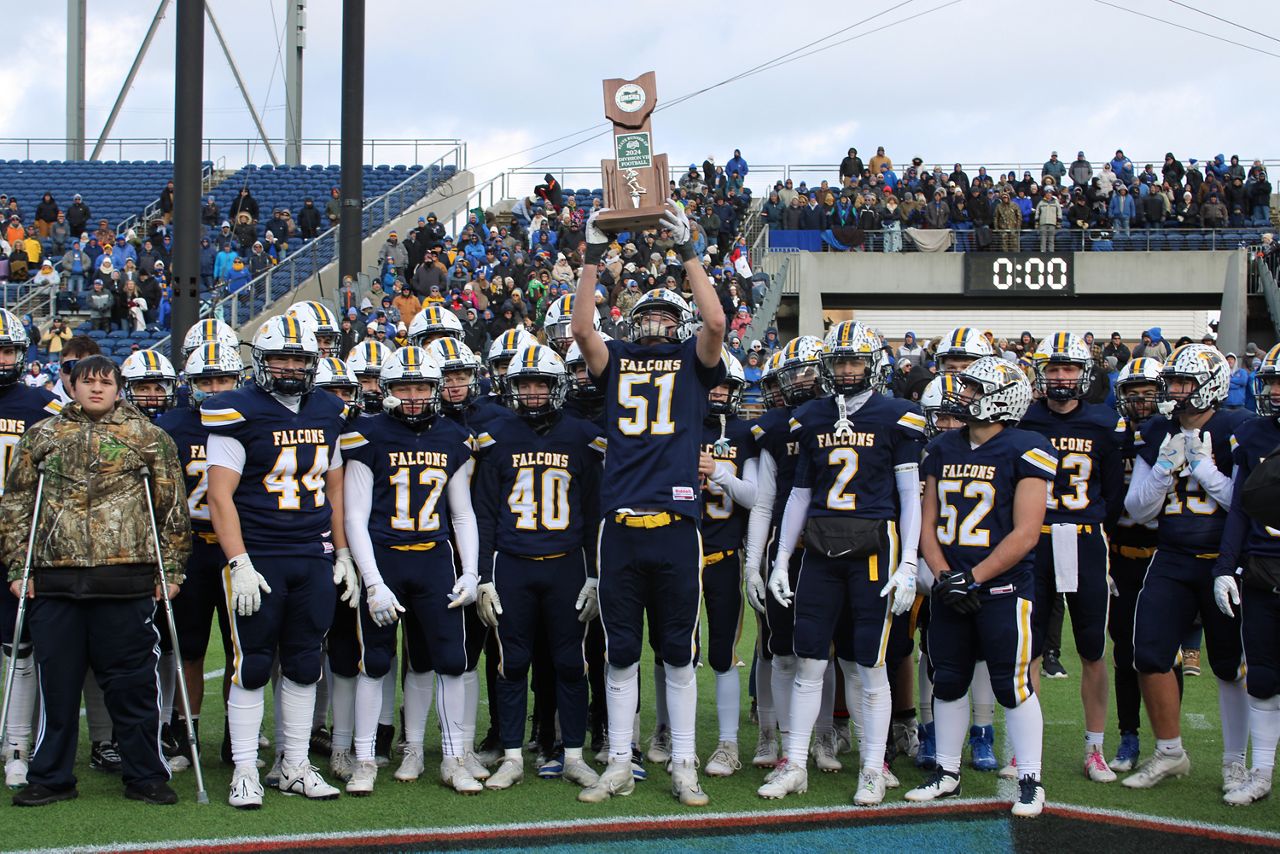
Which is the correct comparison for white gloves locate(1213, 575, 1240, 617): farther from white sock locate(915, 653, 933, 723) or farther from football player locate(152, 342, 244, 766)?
football player locate(152, 342, 244, 766)

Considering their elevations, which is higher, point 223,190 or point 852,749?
point 223,190

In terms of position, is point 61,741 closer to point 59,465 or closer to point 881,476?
point 59,465

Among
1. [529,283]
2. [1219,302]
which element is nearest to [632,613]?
[529,283]

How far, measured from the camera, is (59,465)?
5953mm

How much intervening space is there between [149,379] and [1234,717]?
5.63 meters

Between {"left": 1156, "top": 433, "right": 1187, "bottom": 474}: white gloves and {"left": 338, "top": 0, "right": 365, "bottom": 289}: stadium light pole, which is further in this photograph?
{"left": 338, "top": 0, "right": 365, "bottom": 289}: stadium light pole

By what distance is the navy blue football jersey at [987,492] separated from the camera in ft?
19.8

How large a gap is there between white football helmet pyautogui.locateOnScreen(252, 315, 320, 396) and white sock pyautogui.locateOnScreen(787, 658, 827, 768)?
260 centimetres

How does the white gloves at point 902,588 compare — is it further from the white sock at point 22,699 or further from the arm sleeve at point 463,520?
the white sock at point 22,699

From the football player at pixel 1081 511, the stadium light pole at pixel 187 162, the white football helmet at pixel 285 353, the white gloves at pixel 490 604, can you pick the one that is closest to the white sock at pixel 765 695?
the football player at pixel 1081 511

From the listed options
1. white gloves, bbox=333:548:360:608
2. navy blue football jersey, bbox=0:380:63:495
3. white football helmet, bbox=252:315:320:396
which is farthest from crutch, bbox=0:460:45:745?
white gloves, bbox=333:548:360:608

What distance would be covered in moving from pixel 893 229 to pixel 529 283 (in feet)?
25.4

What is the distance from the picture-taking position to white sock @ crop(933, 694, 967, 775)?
6137mm

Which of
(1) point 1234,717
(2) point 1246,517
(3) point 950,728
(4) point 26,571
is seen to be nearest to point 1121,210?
(1) point 1234,717
